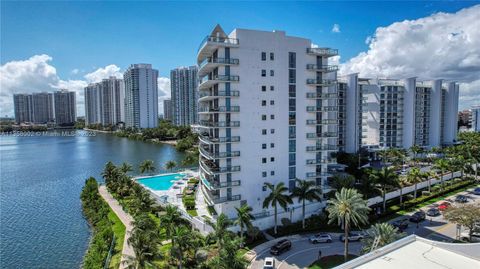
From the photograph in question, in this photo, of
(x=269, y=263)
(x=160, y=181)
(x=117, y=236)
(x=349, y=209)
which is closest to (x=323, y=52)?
(x=349, y=209)

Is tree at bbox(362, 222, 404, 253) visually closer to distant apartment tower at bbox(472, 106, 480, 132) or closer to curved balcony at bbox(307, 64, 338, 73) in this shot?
curved balcony at bbox(307, 64, 338, 73)

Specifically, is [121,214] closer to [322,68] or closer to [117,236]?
[117,236]

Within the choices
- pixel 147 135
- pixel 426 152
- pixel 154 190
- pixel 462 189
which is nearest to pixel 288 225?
pixel 154 190

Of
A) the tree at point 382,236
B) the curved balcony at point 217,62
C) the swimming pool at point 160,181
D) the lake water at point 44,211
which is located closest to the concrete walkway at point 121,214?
the lake water at point 44,211

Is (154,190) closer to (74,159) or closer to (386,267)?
(386,267)

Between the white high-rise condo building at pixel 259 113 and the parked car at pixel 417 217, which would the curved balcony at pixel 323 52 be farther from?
the parked car at pixel 417 217
